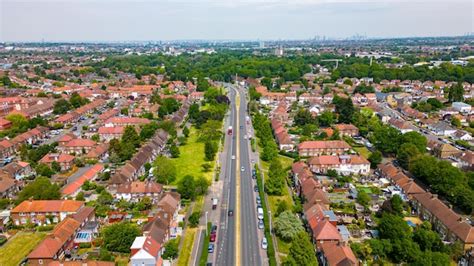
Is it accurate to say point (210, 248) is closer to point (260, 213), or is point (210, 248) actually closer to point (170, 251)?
point (170, 251)

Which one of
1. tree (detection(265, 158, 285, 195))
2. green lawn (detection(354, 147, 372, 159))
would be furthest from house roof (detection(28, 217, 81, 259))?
green lawn (detection(354, 147, 372, 159))

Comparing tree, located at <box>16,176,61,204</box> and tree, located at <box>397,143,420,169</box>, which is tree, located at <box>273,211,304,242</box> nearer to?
tree, located at <box>397,143,420,169</box>

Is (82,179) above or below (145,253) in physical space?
below

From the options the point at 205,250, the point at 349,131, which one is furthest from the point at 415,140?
the point at 205,250

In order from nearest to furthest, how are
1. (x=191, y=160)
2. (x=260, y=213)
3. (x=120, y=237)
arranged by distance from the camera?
1. (x=120, y=237)
2. (x=260, y=213)
3. (x=191, y=160)

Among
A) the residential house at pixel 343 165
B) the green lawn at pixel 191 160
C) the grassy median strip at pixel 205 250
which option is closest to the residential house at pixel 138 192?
the green lawn at pixel 191 160

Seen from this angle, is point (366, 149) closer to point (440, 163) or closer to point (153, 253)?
point (440, 163)

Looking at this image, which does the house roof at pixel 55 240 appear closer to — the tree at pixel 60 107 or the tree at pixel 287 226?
the tree at pixel 287 226

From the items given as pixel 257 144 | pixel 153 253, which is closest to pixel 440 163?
pixel 257 144
